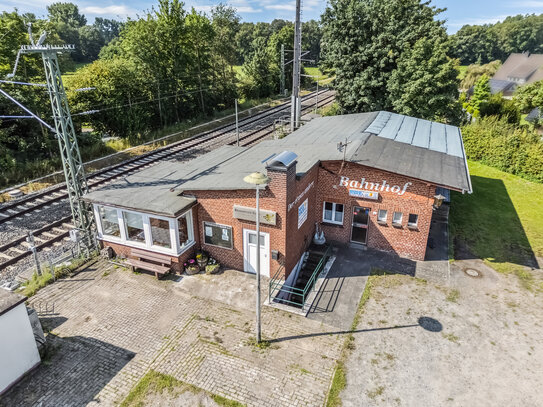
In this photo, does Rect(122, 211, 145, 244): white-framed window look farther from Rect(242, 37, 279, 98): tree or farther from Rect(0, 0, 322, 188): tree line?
Rect(242, 37, 279, 98): tree

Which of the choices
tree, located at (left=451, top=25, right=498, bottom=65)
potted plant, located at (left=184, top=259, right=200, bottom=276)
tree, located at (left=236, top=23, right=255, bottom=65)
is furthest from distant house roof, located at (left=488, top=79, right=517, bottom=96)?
potted plant, located at (left=184, top=259, right=200, bottom=276)

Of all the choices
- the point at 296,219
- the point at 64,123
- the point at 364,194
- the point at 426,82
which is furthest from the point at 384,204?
the point at 426,82

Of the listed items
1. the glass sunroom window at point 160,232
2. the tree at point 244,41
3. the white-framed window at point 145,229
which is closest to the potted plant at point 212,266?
the white-framed window at point 145,229

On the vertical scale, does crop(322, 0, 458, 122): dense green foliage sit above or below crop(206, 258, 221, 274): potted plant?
above

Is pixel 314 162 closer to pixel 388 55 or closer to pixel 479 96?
pixel 388 55

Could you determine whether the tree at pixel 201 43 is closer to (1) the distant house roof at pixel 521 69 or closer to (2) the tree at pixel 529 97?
(2) the tree at pixel 529 97
